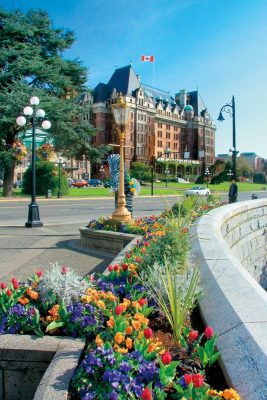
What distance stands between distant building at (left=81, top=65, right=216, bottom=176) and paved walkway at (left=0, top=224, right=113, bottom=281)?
77230mm

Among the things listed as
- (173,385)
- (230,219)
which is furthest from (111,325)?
(230,219)

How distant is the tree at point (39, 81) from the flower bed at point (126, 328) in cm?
2832

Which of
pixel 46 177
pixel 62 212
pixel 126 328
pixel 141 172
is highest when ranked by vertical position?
pixel 141 172

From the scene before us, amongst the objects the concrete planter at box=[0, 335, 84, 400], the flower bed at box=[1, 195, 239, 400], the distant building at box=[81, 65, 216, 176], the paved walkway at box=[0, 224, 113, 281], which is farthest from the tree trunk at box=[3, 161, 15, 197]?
the distant building at box=[81, 65, 216, 176]

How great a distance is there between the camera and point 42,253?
28.9ft

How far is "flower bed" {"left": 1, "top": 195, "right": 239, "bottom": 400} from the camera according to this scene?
2302mm

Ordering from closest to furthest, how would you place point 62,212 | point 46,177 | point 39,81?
point 62,212, point 39,81, point 46,177

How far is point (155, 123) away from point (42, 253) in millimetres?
111048

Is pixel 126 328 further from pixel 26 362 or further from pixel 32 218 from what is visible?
pixel 32 218

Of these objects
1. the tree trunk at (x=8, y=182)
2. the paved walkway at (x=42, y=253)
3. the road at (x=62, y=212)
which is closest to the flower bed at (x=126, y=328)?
the paved walkway at (x=42, y=253)

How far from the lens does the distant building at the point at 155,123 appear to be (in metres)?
102

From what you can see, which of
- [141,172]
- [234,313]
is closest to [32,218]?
[234,313]

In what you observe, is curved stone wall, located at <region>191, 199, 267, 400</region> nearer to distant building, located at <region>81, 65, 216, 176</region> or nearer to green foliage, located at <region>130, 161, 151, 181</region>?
green foliage, located at <region>130, 161, 151, 181</region>

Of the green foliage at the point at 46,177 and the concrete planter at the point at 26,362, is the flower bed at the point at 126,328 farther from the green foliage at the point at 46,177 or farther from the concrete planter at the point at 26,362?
the green foliage at the point at 46,177
